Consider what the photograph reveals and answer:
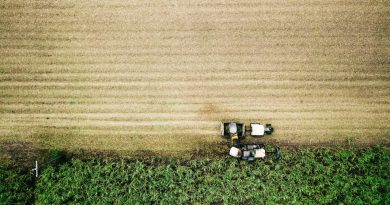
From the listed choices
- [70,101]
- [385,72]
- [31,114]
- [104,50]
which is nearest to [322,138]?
[385,72]

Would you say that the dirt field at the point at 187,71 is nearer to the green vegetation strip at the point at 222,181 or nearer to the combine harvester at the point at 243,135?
the combine harvester at the point at 243,135

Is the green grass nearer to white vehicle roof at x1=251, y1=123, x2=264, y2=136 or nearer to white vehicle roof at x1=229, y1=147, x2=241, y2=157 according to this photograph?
white vehicle roof at x1=229, y1=147, x2=241, y2=157

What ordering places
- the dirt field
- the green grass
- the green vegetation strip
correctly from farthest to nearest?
the dirt field, the green vegetation strip, the green grass

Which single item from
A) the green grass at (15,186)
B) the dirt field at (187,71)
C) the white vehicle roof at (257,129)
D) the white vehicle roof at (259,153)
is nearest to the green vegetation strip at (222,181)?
the green grass at (15,186)

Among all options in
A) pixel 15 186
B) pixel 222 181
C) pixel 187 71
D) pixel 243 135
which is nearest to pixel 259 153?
pixel 243 135

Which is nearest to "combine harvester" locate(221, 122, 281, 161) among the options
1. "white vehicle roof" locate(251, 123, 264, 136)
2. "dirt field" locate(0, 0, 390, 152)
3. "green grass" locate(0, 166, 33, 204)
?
"white vehicle roof" locate(251, 123, 264, 136)
